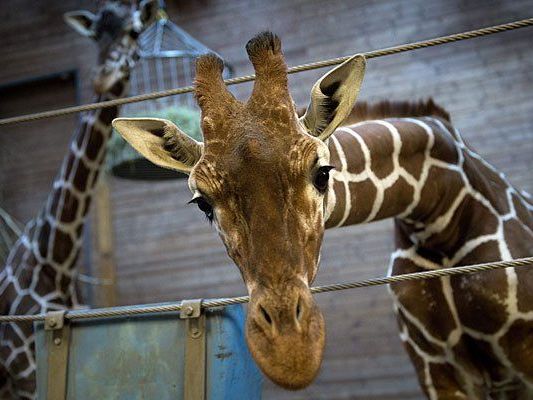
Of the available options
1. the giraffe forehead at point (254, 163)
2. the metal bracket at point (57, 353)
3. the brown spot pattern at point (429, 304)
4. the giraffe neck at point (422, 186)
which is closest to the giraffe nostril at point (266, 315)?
the giraffe forehead at point (254, 163)

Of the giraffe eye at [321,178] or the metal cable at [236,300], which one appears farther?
the giraffe eye at [321,178]

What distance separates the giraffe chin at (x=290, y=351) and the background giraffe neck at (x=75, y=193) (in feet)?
8.46

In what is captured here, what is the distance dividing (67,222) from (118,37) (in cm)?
106

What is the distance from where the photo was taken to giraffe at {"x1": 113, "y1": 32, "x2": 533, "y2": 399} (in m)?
1.74

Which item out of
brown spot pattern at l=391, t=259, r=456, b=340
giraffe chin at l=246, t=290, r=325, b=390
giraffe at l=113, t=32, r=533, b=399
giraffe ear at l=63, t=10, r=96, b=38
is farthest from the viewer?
giraffe ear at l=63, t=10, r=96, b=38

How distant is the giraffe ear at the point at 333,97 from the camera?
6.83 feet

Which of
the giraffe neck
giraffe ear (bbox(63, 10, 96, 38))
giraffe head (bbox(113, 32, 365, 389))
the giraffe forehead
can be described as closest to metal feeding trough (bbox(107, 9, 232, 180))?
giraffe ear (bbox(63, 10, 96, 38))

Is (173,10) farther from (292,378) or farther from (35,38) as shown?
(292,378)

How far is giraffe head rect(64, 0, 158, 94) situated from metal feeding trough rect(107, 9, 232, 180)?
111 mm

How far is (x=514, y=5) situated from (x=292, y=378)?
453 centimetres

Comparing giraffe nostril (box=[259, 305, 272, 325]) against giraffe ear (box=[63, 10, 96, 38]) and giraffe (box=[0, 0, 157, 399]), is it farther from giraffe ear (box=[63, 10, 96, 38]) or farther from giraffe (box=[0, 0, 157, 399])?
giraffe ear (box=[63, 10, 96, 38])

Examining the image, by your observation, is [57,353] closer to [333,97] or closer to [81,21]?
[333,97]

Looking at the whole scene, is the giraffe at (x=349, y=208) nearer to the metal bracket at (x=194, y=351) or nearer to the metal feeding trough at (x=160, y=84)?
the metal bracket at (x=194, y=351)

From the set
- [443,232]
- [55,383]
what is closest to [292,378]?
[55,383]
